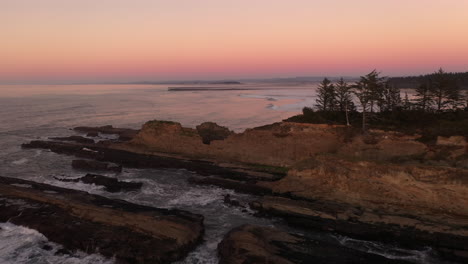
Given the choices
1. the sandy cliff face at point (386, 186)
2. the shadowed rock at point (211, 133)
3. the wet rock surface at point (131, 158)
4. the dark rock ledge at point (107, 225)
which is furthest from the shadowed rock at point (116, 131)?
the sandy cliff face at point (386, 186)

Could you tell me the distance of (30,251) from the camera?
14.4m

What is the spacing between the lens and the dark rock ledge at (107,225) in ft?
45.5

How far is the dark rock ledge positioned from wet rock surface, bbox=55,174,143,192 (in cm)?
397

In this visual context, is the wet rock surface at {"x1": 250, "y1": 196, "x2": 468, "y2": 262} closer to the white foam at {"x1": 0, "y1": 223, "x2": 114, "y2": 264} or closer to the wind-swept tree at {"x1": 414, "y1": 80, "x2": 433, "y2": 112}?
the white foam at {"x1": 0, "y1": 223, "x2": 114, "y2": 264}

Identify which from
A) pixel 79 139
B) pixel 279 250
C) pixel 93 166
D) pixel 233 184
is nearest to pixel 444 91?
pixel 233 184

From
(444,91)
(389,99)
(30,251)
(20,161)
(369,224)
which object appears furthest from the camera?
(389,99)

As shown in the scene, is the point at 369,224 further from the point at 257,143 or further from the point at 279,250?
the point at 257,143

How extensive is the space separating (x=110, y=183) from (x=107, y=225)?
9.09m

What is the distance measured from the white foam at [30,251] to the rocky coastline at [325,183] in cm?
61

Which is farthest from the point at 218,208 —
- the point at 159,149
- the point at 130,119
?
the point at 130,119

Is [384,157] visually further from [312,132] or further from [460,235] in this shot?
[460,235]

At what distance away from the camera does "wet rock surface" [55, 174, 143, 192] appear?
2347 centimetres

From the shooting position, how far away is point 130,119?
63.6 m

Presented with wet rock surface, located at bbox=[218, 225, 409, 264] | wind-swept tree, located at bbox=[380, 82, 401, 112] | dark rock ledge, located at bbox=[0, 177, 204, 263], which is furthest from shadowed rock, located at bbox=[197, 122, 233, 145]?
wind-swept tree, located at bbox=[380, 82, 401, 112]
